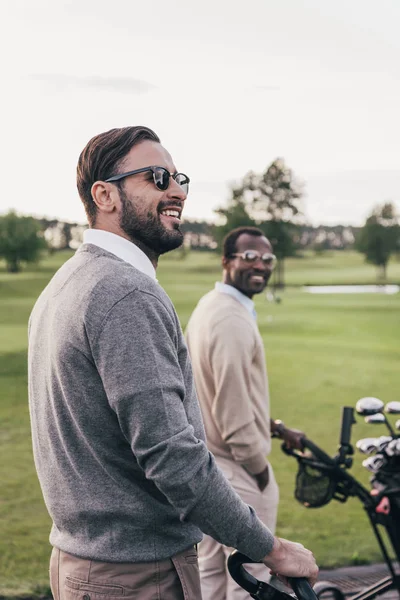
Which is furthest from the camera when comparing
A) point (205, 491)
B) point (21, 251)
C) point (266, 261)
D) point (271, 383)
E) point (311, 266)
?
point (311, 266)

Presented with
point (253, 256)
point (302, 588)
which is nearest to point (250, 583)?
point (302, 588)

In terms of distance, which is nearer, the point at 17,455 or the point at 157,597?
the point at 157,597

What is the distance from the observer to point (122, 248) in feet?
7.31

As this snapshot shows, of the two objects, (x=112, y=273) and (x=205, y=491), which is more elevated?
(x=112, y=273)

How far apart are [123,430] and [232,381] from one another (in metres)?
2.06

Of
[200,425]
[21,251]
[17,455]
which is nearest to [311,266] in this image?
[21,251]

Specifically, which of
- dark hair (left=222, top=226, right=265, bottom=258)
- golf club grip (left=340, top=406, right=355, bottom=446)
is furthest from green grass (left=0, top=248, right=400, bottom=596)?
dark hair (left=222, top=226, right=265, bottom=258)

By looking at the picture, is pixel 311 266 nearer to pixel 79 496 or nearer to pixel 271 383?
pixel 271 383

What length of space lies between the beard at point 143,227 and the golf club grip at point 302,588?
0.99 meters

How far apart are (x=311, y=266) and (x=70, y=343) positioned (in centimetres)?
8708

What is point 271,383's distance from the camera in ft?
48.1

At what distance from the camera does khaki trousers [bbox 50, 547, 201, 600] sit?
7.02 ft

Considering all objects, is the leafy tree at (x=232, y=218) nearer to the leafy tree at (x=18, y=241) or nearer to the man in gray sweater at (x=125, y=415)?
the leafy tree at (x=18, y=241)

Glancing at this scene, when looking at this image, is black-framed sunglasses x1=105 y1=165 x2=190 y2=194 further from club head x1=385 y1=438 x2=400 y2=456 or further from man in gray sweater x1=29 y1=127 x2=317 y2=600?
club head x1=385 y1=438 x2=400 y2=456
